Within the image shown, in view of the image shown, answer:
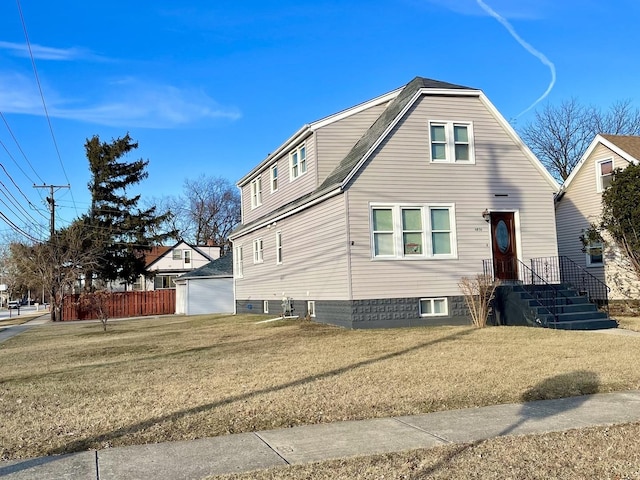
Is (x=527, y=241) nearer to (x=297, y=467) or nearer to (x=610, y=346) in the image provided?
(x=610, y=346)

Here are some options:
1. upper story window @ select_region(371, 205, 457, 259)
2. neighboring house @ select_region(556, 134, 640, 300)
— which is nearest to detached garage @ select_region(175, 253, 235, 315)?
neighboring house @ select_region(556, 134, 640, 300)

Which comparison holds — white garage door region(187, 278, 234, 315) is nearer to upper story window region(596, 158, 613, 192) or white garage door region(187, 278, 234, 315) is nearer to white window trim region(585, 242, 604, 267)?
white window trim region(585, 242, 604, 267)

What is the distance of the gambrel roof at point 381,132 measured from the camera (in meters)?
15.6

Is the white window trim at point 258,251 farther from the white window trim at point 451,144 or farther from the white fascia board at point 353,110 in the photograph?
the white window trim at point 451,144

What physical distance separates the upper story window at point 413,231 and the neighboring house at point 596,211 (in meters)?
7.26

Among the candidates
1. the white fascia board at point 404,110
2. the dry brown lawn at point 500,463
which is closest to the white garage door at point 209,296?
the white fascia board at point 404,110

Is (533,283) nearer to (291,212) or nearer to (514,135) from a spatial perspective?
(514,135)

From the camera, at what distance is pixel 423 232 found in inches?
623

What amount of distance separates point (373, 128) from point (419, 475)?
14569 mm

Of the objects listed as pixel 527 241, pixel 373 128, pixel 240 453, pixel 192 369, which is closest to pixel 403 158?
pixel 373 128

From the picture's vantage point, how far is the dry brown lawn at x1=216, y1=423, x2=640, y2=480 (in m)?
4.36

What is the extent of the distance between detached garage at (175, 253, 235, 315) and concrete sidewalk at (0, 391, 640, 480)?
91.7 ft

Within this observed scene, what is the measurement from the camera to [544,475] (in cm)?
433

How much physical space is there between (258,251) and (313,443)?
18823 millimetres
